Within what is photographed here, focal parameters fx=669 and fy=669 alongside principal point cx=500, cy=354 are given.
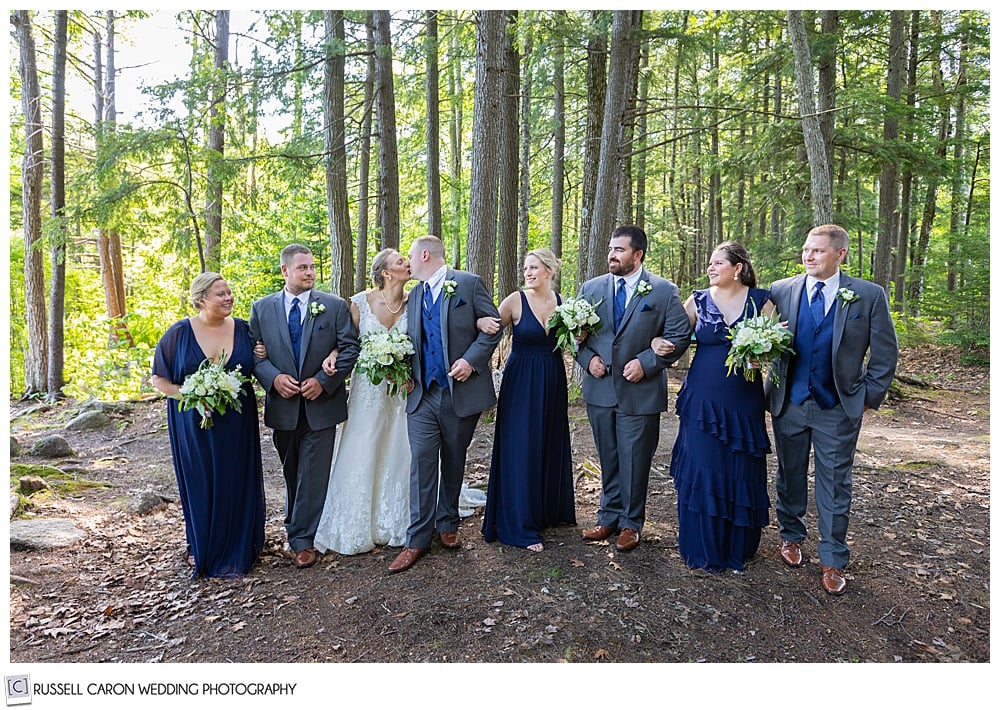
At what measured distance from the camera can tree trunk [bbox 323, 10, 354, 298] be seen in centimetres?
887

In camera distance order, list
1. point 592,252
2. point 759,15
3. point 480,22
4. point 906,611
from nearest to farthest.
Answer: point 906,611
point 480,22
point 592,252
point 759,15

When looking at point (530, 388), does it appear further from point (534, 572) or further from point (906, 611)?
point (906, 611)

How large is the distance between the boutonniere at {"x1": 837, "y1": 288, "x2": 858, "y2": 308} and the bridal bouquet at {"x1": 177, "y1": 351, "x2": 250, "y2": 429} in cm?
374

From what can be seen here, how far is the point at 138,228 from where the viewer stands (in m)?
10.4

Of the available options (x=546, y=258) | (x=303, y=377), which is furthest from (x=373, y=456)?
(x=546, y=258)

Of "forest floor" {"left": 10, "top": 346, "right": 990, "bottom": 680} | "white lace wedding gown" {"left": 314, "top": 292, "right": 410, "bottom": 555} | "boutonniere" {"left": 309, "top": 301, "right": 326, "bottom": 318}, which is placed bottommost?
"forest floor" {"left": 10, "top": 346, "right": 990, "bottom": 680}

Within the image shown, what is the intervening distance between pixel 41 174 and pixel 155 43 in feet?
18.7

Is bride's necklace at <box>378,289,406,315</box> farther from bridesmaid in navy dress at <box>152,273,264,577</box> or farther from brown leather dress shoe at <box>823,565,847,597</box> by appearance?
brown leather dress shoe at <box>823,565,847,597</box>

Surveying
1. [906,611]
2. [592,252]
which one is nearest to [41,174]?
[592,252]

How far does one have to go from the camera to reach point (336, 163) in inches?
349

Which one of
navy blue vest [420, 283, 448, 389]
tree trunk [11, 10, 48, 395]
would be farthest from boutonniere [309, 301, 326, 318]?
tree trunk [11, 10, 48, 395]

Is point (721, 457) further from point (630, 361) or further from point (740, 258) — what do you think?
point (740, 258)

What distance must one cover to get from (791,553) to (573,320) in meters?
2.09

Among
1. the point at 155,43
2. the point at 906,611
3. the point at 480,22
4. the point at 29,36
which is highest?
the point at 155,43
